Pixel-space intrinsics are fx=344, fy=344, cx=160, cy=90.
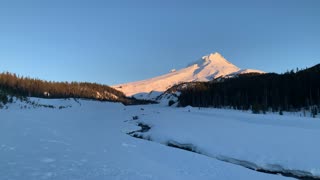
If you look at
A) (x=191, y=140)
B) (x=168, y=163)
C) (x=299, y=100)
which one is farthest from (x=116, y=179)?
(x=299, y=100)

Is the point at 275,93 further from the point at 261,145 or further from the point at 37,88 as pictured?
the point at 37,88

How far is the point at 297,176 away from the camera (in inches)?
728

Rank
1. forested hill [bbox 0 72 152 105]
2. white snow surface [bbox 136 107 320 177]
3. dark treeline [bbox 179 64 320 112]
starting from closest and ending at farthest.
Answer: white snow surface [bbox 136 107 320 177] < dark treeline [bbox 179 64 320 112] < forested hill [bbox 0 72 152 105]

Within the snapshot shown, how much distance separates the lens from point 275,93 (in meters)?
79.2

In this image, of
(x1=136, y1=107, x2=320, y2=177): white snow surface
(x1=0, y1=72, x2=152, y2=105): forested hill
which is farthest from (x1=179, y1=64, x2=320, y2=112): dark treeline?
(x1=0, y1=72, x2=152, y2=105): forested hill

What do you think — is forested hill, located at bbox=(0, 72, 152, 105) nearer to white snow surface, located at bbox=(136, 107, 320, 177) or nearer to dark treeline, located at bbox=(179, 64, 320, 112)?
dark treeline, located at bbox=(179, 64, 320, 112)

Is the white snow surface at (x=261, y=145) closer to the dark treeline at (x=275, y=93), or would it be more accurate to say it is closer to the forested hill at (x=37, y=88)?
the dark treeline at (x=275, y=93)

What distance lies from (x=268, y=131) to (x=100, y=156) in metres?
16.1

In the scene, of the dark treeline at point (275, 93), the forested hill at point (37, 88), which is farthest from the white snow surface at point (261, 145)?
the forested hill at point (37, 88)

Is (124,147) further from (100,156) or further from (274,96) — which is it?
(274,96)

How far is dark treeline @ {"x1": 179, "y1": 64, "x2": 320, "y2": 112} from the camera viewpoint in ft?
235

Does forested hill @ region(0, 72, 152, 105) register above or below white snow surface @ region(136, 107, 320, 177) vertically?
above

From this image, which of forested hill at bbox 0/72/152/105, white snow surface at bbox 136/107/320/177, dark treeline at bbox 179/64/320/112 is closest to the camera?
white snow surface at bbox 136/107/320/177

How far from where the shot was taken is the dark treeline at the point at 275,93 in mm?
71562
